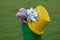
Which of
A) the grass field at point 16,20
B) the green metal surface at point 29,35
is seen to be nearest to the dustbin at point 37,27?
the green metal surface at point 29,35

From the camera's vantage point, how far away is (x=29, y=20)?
6.77 feet

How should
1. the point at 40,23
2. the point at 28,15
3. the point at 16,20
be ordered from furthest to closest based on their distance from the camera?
the point at 16,20 → the point at 28,15 → the point at 40,23

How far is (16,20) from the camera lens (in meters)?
3.42

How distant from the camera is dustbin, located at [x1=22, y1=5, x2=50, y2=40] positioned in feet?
6.44

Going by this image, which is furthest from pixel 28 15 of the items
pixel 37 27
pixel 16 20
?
pixel 16 20

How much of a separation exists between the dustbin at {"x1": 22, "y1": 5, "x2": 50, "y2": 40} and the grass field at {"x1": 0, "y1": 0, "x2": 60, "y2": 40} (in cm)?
75

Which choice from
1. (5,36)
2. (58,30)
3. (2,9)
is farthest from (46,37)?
(2,9)

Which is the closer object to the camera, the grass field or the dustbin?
the dustbin

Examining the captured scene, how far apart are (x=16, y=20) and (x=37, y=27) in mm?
1457

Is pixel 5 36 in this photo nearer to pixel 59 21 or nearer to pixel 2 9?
pixel 59 21

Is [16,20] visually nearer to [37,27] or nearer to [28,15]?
[28,15]

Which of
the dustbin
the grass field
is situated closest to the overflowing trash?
the dustbin

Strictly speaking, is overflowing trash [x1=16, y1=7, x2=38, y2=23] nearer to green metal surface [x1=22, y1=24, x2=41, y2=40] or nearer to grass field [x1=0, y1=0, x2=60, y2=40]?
green metal surface [x1=22, y1=24, x2=41, y2=40]

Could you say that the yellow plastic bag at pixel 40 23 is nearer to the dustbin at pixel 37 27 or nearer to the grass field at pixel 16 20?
the dustbin at pixel 37 27
